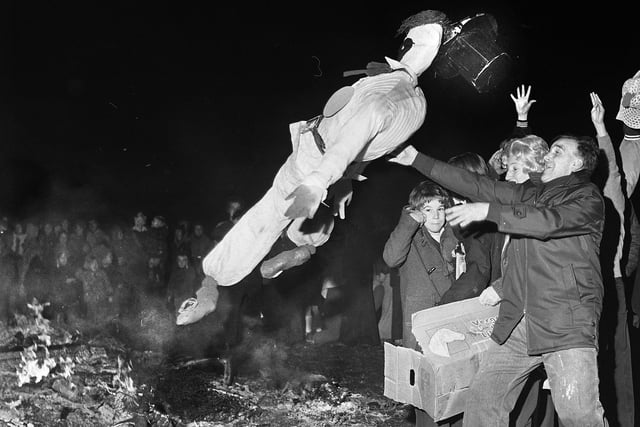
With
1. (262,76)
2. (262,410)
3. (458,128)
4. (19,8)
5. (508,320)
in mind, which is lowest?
(262,410)

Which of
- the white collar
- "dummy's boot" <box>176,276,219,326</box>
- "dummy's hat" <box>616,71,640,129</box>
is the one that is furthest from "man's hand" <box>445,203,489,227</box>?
"dummy's hat" <box>616,71,640,129</box>

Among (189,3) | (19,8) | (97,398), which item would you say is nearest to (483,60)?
(97,398)

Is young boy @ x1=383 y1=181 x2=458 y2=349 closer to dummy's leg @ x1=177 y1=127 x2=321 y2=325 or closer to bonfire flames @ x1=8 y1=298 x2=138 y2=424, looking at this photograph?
dummy's leg @ x1=177 y1=127 x2=321 y2=325

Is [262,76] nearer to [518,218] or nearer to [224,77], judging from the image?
[224,77]

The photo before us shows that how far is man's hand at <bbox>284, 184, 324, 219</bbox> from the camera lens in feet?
8.32

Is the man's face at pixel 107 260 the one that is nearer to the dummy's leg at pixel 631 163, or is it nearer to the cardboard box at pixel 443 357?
the cardboard box at pixel 443 357

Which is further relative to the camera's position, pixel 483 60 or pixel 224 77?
pixel 224 77

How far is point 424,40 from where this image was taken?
3.10 meters

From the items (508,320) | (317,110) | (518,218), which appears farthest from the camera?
(317,110)

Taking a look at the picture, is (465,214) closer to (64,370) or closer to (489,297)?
(489,297)

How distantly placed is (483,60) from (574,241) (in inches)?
46.0

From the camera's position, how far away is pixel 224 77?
7.61 metres

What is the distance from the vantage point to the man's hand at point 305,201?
2.54 m

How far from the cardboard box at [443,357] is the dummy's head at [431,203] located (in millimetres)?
530
